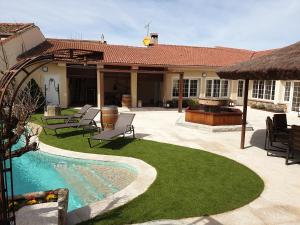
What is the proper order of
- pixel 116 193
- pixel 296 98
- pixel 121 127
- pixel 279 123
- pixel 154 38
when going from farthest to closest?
1. pixel 154 38
2. pixel 296 98
3. pixel 121 127
4. pixel 279 123
5. pixel 116 193

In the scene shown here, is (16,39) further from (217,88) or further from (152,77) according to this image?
(217,88)

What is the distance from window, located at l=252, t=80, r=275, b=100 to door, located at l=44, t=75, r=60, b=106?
18.7 m

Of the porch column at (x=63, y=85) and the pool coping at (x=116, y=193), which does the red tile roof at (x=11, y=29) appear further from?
the pool coping at (x=116, y=193)

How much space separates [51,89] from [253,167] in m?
18.2

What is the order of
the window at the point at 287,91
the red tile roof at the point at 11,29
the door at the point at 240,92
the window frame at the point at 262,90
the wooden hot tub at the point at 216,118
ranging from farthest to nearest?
the door at the point at 240,92 → the window frame at the point at 262,90 → the window at the point at 287,91 → the red tile roof at the point at 11,29 → the wooden hot tub at the point at 216,118

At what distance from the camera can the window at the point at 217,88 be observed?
26.6m

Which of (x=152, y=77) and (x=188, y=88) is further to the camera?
(x=188, y=88)

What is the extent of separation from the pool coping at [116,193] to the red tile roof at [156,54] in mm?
13564

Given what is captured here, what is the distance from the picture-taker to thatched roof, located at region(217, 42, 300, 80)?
8047mm

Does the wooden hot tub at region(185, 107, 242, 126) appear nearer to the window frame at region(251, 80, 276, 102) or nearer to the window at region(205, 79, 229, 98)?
the window frame at region(251, 80, 276, 102)

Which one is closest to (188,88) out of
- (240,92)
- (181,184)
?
(240,92)

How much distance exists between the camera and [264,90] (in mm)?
25484

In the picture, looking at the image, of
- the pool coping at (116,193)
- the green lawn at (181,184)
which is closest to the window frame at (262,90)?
the green lawn at (181,184)

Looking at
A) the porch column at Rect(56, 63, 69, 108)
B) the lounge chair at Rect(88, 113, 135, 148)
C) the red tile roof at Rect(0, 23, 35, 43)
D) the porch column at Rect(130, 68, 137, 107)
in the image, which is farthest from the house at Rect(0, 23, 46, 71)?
the lounge chair at Rect(88, 113, 135, 148)
